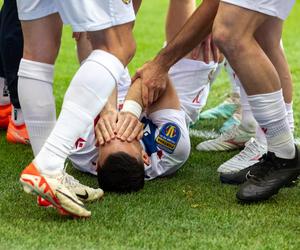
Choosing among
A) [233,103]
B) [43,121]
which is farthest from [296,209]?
[233,103]

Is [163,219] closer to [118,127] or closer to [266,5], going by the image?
[118,127]

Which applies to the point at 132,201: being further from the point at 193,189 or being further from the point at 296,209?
the point at 296,209

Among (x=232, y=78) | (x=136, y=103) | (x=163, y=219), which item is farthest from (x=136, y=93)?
(x=232, y=78)

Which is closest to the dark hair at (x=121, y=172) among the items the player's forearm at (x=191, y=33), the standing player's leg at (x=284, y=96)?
the standing player's leg at (x=284, y=96)

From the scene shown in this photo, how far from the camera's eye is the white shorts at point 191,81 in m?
5.13

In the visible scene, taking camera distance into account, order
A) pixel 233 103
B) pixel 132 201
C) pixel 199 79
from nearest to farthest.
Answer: pixel 132 201, pixel 199 79, pixel 233 103

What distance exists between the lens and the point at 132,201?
3857 mm

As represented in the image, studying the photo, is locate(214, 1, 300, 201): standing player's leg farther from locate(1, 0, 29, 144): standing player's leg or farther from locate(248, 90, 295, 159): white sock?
locate(1, 0, 29, 144): standing player's leg

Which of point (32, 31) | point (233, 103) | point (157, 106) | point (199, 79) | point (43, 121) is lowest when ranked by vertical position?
point (233, 103)

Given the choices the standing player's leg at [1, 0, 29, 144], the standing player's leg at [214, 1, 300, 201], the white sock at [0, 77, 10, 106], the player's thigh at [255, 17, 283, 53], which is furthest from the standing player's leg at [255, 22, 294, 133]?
the white sock at [0, 77, 10, 106]

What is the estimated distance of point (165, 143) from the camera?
430 cm

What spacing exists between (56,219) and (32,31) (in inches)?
31.7

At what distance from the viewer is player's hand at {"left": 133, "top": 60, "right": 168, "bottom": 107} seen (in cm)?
429

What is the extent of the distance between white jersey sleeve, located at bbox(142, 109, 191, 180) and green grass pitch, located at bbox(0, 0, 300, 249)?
0.07 m
